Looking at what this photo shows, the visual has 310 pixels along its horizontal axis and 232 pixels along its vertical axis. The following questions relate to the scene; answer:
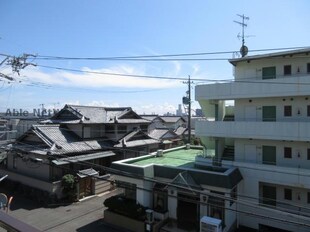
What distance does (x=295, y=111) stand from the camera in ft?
58.9

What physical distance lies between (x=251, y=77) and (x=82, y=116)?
18.8 metres

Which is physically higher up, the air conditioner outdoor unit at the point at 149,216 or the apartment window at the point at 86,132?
the apartment window at the point at 86,132

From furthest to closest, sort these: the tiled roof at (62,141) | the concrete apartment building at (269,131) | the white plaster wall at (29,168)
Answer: the tiled roof at (62,141), the white plaster wall at (29,168), the concrete apartment building at (269,131)

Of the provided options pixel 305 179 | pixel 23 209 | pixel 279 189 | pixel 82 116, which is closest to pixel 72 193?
Result: pixel 23 209

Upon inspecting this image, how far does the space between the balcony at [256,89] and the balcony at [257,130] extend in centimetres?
194

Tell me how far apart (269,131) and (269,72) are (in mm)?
4493

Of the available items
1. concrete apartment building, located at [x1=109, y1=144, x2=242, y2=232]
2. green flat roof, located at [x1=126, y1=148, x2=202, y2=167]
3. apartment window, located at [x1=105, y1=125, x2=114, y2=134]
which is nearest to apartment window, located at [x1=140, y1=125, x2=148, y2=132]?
apartment window, located at [x1=105, y1=125, x2=114, y2=134]

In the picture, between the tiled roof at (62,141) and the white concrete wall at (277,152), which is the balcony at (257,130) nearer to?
the white concrete wall at (277,152)

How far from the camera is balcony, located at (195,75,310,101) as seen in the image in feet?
55.4

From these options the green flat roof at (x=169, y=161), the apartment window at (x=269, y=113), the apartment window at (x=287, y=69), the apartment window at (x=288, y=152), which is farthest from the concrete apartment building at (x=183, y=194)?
the apartment window at (x=287, y=69)

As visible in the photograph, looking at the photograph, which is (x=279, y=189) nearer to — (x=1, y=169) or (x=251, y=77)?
(x=251, y=77)

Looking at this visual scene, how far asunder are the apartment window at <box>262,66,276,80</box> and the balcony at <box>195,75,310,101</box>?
970 mm

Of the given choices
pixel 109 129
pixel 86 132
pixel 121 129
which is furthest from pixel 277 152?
pixel 109 129

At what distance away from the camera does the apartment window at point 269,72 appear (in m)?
19.0
